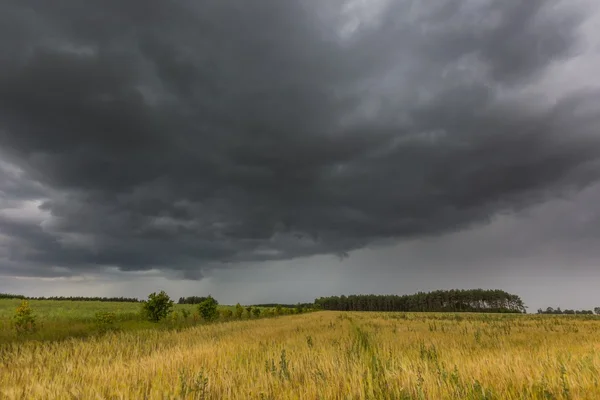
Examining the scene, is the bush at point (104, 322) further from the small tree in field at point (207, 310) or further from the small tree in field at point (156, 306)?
the small tree in field at point (207, 310)

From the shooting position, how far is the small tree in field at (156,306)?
30.1 meters

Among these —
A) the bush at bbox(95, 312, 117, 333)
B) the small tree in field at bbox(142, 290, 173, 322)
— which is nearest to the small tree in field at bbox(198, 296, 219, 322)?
the small tree in field at bbox(142, 290, 173, 322)

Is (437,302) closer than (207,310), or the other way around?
(207,310)

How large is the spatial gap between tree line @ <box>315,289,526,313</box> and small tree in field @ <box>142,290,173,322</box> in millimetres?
126269

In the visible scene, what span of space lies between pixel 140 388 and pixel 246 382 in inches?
67.7

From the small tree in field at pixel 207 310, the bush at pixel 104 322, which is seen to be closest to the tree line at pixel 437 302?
the small tree in field at pixel 207 310

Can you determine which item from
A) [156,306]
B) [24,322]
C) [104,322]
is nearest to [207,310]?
[156,306]

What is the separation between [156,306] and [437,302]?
15319cm

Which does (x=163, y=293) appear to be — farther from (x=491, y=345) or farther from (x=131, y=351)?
(x=491, y=345)

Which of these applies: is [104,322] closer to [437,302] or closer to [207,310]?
[207,310]

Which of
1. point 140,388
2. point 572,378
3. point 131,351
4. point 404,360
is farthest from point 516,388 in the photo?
point 131,351

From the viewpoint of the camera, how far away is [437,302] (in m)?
155

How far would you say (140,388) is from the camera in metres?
5.27

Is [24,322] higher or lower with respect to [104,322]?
higher
